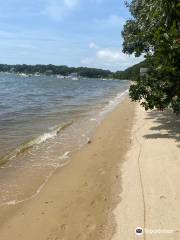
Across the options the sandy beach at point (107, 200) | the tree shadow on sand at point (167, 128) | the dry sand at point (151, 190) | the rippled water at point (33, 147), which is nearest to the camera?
the dry sand at point (151, 190)

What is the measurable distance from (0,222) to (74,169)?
3901 millimetres

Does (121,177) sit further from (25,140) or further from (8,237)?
(25,140)

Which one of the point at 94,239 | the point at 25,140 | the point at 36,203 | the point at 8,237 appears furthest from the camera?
the point at 25,140

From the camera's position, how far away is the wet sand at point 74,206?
7240 millimetres

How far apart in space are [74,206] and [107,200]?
0.69 metres

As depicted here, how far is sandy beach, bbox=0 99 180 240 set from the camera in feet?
23.3

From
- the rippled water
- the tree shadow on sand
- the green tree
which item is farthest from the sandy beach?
the green tree

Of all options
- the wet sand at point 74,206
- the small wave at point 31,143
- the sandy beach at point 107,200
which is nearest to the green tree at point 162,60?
the sandy beach at point 107,200

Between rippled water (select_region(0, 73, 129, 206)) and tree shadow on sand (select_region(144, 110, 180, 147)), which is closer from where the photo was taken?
rippled water (select_region(0, 73, 129, 206))

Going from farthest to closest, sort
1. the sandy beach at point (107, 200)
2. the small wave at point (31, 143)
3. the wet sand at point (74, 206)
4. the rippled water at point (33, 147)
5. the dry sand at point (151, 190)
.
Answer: the small wave at point (31, 143) → the rippled water at point (33, 147) → the wet sand at point (74, 206) → the sandy beach at point (107, 200) → the dry sand at point (151, 190)

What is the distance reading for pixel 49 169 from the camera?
1182cm

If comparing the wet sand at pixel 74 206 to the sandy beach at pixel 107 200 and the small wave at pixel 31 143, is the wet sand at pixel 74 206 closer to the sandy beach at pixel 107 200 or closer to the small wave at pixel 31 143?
the sandy beach at pixel 107 200

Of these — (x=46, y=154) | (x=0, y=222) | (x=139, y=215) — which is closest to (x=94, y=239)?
(x=139, y=215)

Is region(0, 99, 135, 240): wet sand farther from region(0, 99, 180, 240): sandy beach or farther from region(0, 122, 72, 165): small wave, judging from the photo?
region(0, 122, 72, 165): small wave
